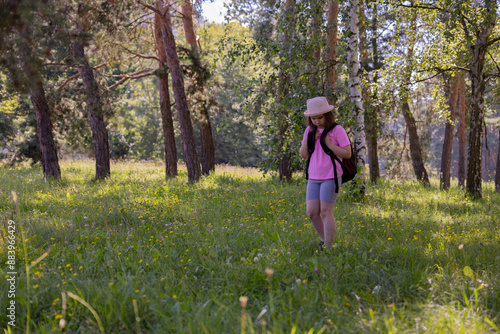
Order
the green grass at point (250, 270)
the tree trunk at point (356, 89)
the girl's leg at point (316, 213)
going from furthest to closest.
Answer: the tree trunk at point (356, 89), the girl's leg at point (316, 213), the green grass at point (250, 270)

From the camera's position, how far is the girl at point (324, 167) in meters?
4.35

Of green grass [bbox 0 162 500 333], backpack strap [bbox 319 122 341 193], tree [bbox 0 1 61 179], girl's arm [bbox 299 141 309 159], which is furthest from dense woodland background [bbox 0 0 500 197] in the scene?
backpack strap [bbox 319 122 341 193]

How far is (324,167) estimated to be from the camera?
174 inches

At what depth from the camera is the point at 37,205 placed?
7145 mm

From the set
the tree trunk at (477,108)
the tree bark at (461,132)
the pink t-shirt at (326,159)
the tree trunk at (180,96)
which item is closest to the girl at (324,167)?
the pink t-shirt at (326,159)

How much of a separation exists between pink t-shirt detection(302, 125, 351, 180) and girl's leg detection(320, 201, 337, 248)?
360 mm

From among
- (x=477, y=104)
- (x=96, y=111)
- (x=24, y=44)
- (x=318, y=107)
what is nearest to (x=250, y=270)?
(x=318, y=107)

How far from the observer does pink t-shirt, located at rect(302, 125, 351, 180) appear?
4.36m

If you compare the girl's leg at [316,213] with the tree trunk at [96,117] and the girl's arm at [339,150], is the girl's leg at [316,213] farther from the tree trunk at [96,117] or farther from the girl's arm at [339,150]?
the tree trunk at [96,117]

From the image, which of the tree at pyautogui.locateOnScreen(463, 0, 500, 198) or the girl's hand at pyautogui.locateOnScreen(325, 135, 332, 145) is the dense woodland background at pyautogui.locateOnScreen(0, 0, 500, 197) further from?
the girl's hand at pyautogui.locateOnScreen(325, 135, 332, 145)

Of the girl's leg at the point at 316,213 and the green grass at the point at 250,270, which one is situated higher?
the girl's leg at the point at 316,213

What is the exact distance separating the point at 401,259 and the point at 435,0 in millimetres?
8599

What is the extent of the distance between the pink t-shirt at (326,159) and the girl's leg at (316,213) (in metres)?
0.33

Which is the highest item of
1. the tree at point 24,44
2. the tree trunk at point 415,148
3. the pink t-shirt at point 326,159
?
the tree at point 24,44
